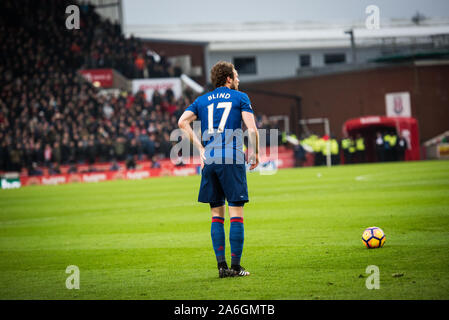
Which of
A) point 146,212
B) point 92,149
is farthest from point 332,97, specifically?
point 146,212

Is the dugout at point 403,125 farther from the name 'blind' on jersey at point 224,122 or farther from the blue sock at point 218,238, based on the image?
the blue sock at point 218,238

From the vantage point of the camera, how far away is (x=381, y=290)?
5.60 metres

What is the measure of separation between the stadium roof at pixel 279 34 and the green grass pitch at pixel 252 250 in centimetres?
4182

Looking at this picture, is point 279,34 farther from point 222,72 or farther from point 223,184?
point 223,184

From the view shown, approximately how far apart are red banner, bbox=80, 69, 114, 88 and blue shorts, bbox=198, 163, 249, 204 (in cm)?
3679

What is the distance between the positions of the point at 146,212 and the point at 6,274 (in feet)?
25.5

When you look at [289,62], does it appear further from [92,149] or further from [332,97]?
[92,149]

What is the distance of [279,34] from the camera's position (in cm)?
5988

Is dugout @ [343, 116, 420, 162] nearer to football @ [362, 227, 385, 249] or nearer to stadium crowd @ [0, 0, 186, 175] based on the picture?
stadium crowd @ [0, 0, 186, 175]

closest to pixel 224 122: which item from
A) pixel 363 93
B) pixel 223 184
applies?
pixel 223 184

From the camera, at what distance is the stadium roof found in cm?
5675

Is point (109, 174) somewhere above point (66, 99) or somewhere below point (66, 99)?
below

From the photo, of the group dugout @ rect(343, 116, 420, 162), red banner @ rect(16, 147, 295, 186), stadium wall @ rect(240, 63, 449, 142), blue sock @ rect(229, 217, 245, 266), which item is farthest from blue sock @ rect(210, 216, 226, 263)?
stadium wall @ rect(240, 63, 449, 142)

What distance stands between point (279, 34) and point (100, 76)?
23739 mm
